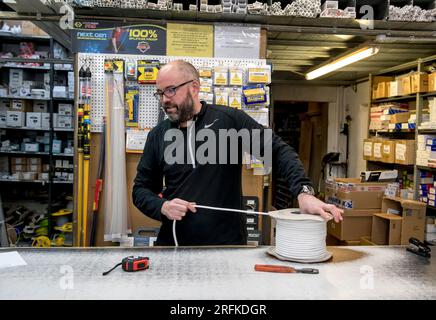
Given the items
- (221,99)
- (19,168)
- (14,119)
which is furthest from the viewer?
(19,168)

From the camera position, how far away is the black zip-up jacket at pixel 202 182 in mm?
2217

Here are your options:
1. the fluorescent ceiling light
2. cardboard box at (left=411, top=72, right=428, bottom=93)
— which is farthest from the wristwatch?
cardboard box at (left=411, top=72, right=428, bottom=93)

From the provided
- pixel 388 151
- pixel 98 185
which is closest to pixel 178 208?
pixel 98 185

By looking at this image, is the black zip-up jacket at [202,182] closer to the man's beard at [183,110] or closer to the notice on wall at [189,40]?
the man's beard at [183,110]

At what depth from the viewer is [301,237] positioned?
168 cm

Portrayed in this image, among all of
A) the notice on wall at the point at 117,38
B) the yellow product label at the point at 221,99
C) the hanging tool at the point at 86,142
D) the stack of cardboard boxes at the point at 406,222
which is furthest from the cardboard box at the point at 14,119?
the stack of cardboard boxes at the point at 406,222

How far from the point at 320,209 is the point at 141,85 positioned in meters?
2.40

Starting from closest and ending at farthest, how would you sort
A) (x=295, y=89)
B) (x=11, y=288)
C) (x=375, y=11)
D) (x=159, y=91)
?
(x=11, y=288) → (x=159, y=91) → (x=375, y=11) → (x=295, y=89)

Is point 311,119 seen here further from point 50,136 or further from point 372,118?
point 50,136

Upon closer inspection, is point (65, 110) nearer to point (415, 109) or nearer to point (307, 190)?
point (415, 109)
